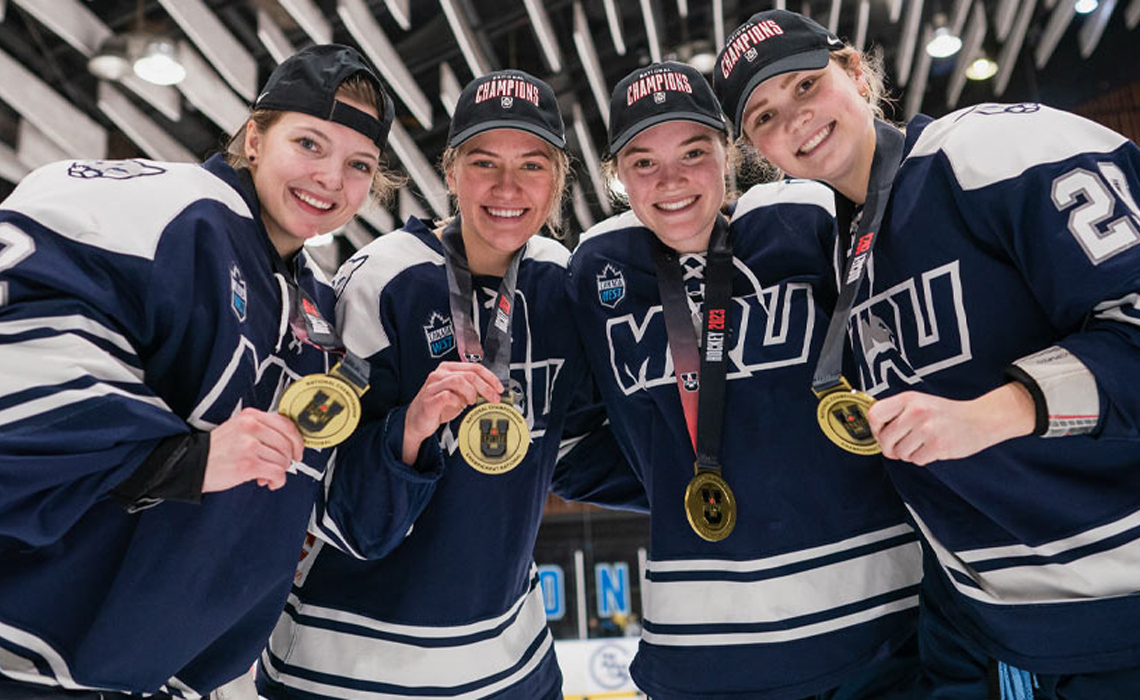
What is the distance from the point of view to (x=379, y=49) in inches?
205

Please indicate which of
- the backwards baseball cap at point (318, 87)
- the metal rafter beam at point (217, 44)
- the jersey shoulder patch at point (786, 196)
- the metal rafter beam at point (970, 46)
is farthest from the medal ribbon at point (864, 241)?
the metal rafter beam at point (970, 46)

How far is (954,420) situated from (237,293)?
1.30 m

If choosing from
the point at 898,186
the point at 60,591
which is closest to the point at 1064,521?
the point at 898,186

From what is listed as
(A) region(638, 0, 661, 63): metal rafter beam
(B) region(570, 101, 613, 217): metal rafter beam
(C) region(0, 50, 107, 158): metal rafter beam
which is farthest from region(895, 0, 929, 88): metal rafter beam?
(C) region(0, 50, 107, 158): metal rafter beam

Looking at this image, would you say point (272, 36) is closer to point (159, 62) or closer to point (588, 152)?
point (159, 62)

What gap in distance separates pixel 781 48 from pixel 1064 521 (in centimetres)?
111

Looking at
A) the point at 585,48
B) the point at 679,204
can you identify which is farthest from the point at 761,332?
the point at 585,48

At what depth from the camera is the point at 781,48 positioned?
71.7 inches

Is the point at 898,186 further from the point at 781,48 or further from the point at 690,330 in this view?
the point at 690,330

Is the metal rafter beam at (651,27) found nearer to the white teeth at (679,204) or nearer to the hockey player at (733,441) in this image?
the hockey player at (733,441)

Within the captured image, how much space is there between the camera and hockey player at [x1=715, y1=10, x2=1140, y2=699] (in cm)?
134

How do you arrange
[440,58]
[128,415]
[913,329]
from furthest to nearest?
[440,58] → [913,329] → [128,415]

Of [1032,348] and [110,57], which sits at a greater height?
[110,57]

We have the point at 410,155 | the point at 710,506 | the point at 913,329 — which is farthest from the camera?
the point at 410,155
